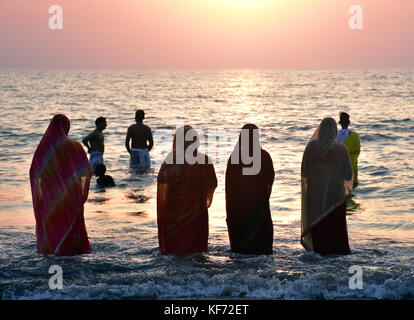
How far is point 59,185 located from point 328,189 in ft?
10.4

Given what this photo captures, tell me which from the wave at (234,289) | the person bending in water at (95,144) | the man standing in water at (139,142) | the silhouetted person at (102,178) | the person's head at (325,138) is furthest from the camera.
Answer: the man standing in water at (139,142)

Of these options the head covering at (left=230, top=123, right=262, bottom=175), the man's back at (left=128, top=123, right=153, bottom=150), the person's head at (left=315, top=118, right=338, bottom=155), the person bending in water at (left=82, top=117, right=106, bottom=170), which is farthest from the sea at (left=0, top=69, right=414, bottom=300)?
the person's head at (left=315, top=118, right=338, bottom=155)

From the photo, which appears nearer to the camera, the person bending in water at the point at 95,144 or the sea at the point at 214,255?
the sea at the point at 214,255

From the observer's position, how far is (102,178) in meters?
12.1

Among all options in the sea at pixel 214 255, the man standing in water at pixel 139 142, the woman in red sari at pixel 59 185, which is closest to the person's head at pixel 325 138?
the sea at pixel 214 255

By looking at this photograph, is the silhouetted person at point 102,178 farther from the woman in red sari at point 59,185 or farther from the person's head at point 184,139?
the person's head at point 184,139

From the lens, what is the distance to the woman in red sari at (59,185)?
21.4ft

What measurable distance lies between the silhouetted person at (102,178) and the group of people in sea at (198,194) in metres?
5.12

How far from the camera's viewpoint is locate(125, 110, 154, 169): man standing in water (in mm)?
12930

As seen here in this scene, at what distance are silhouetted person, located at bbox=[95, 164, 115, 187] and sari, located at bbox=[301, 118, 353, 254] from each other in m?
6.10

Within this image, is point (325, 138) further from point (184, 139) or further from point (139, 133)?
point (139, 133)

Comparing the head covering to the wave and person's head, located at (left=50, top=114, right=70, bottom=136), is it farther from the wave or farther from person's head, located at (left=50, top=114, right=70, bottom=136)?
person's head, located at (left=50, top=114, right=70, bottom=136)

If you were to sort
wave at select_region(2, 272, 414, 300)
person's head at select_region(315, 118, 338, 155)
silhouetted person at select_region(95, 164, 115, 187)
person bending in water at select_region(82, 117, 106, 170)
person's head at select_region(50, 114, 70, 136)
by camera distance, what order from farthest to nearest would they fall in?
silhouetted person at select_region(95, 164, 115, 187) < person bending in water at select_region(82, 117, 106, 170) < person's head at select_region(315, 118, 338, 155) < person's head at select_region(50, 114, 70, 136) < wave at select_region(2, 272, 414, 300)
